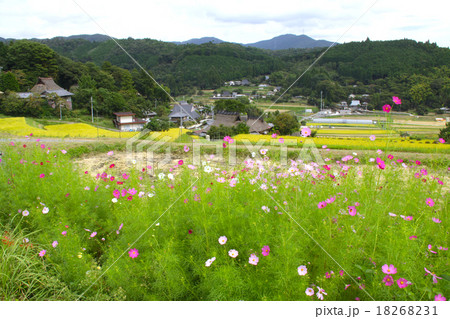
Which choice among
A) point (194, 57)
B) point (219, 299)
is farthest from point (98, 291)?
point (194, 57)

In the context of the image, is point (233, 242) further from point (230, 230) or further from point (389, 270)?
point (389, 270)

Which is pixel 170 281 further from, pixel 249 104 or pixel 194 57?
pixel 249 104

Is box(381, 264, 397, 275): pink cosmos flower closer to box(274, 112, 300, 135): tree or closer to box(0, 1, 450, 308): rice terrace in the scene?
box(0, 1, 450, 308): rice terrace

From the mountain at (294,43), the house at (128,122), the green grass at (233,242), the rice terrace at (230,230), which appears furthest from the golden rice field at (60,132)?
the green grass at (233,242)

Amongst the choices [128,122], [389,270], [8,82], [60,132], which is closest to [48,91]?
[8,82]

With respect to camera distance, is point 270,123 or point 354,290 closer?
point 354,290

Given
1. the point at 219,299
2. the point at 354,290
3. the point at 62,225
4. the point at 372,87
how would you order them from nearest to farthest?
the point at 219,299
the point at 354,290
the point at 62,225
the point at 372,87

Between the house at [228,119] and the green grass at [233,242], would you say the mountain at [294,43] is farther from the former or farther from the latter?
the green grass at [233,242]

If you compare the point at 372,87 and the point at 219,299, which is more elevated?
the point at 372,87
